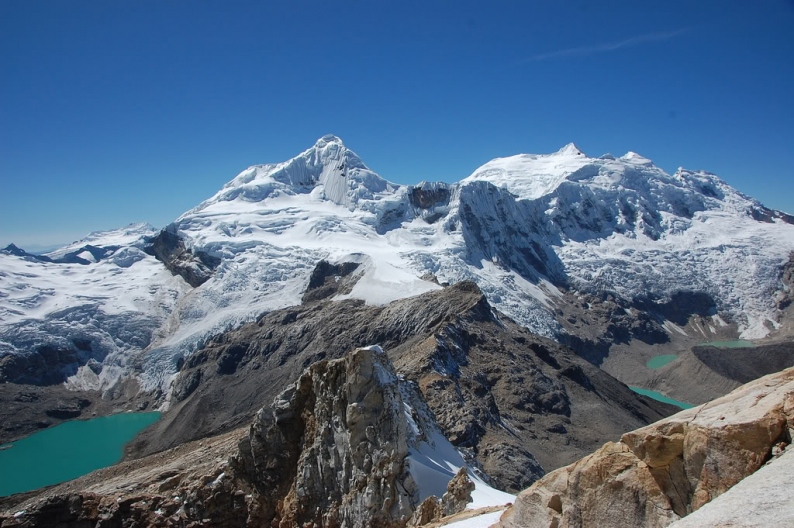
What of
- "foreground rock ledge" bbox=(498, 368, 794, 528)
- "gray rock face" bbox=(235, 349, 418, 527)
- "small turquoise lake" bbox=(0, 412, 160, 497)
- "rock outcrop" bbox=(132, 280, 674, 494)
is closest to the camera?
"foreground rock ledge" bbox=(498, 368, 794, 528)

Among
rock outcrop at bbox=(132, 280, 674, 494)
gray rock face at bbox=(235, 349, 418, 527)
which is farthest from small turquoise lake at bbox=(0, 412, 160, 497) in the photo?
gray rock face at bbox=(235, 349, 418, 527)

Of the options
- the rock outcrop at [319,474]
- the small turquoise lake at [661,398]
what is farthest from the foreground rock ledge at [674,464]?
the small turquoise lake at [661,398]

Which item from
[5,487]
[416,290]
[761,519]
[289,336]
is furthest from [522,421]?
[5,487]

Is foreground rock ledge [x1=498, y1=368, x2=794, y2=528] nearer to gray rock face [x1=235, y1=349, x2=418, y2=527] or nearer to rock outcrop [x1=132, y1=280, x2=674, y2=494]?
gray rock face [x1=235, y1=349, x2=418, y2=527]

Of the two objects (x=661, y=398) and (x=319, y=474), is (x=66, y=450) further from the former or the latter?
(x=661, y=398)

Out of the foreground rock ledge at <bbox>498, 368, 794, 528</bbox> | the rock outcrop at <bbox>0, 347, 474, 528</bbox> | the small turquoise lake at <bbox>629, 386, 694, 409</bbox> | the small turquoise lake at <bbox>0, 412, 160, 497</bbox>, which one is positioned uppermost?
the foreground rock ledge at <bbox>498, 368, 794, 528</bbox>

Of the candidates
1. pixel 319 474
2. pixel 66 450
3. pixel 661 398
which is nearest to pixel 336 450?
pixel 319 474

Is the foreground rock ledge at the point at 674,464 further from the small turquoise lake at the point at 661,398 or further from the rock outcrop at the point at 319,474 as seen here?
the small turquoise lake at the point at 661,398
